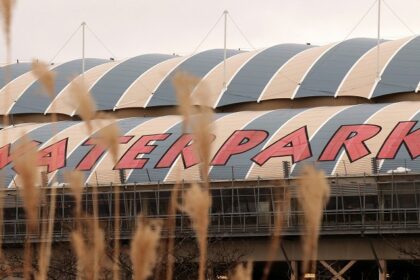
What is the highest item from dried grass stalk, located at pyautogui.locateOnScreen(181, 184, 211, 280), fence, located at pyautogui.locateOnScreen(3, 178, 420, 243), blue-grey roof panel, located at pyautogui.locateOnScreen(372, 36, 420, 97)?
blue-grey roof panel, located at pyautogui.locateOnScreen(372, 36, 420, 97)

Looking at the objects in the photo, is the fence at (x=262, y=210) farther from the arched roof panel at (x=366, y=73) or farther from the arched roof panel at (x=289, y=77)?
the arched roof panel at (x=289, y=77)

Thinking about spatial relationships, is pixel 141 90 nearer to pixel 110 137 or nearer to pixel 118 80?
pixel 118 80

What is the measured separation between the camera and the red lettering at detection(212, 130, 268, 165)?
2827 inches

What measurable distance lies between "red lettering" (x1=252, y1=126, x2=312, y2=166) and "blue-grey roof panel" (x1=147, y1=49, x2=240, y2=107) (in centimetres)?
2027

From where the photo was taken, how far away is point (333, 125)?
72750mm

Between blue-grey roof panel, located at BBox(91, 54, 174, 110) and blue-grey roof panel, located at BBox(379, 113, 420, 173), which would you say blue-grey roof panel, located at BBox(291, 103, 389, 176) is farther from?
blue-grey roof panel, located at BBox(91, 54, 174, 110)

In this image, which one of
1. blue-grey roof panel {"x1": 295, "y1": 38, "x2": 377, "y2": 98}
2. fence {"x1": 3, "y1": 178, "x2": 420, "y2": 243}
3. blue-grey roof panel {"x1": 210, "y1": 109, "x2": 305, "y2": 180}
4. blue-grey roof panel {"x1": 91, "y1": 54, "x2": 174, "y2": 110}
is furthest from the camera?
blue-grey roof panel {"x1": 91, "y1": 54, "x2": 174, "y2": 110}

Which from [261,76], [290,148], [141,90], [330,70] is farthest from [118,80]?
[290,148]

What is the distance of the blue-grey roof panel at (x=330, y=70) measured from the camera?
88.1 metres

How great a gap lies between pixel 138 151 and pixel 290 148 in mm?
10672

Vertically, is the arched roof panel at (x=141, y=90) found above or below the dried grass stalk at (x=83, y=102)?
above

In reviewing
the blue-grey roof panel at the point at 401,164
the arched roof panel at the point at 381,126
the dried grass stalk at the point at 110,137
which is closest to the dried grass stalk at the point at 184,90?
the dried grass stalk at the point at 110,137

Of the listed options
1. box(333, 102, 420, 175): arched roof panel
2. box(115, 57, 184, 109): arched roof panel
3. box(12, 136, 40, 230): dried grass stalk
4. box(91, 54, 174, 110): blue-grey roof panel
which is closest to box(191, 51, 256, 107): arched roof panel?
box(115, 57, 184, 109): arched roof panel

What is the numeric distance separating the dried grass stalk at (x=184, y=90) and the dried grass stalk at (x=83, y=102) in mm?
832
